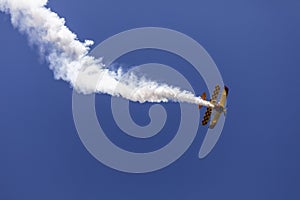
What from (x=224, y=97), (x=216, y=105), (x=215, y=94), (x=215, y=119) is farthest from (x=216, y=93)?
(x=215, y=119)

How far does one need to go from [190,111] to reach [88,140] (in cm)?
886

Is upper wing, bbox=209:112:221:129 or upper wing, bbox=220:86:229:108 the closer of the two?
upper wing, bbox=220:86:229:108

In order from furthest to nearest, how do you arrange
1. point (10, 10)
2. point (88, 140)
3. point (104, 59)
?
point (88, 140)
point (104, 59)
point (10, 10)

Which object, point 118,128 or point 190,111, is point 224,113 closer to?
point 190,111

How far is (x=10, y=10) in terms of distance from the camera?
108 ft

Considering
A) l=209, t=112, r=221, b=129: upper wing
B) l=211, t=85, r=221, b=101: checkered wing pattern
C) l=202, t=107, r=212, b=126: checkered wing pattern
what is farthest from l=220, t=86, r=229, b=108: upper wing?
l=202, t=107, r=212, b=126: checkered wing pattern

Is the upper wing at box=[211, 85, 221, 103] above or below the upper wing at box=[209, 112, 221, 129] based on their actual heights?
above

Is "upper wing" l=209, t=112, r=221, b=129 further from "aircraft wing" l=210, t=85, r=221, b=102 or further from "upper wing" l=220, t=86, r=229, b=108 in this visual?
"aircraft wing" l=210, t=85, r=221, b=102

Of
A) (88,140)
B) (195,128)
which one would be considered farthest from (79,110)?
(195,128)

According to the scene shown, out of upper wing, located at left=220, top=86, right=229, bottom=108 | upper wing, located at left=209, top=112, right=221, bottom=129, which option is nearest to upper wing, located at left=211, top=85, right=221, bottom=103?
upper wing, located at left=220, top=86, right=229, bottom=108

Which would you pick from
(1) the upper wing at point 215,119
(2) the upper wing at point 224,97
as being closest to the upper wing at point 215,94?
(2) the upper wing at point 224,97

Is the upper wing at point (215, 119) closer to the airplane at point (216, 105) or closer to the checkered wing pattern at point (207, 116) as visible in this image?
the airplane at point (216, 105)

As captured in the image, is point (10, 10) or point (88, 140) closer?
point (10, 10)

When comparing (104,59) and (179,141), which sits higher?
(104,59)
